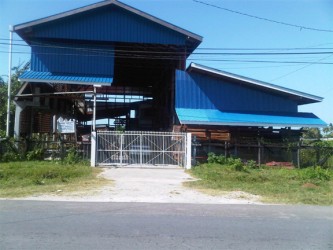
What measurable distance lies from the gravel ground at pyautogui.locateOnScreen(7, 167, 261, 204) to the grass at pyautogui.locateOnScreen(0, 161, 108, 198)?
0.70 m

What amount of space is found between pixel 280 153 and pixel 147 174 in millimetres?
9024

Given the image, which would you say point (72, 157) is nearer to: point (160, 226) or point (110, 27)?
point (110, 27)

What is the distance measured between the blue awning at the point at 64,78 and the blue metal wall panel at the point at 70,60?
548 millimetres

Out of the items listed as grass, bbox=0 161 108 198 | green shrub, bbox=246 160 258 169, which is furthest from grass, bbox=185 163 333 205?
grass, bbox=0 161 108 198

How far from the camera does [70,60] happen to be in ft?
86.4

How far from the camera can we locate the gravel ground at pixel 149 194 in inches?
498

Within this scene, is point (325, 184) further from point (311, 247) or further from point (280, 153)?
point (311, 247)

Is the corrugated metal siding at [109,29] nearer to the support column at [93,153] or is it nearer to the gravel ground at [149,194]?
the support column at [93,153]

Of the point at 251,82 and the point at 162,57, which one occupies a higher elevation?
the point at 162,57

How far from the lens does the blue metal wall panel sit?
1031 inches

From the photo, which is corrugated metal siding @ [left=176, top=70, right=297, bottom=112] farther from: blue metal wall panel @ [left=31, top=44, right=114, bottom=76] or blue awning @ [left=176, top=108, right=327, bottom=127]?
blue metal wall panel @ [left=31, top=44, right=114, bottom=76]

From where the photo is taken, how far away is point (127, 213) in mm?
10070

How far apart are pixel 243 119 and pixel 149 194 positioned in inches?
485

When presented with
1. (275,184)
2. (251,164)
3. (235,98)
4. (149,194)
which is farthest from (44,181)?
(235,98)
